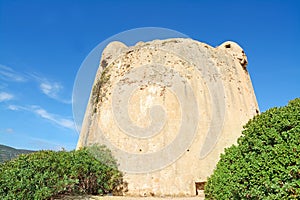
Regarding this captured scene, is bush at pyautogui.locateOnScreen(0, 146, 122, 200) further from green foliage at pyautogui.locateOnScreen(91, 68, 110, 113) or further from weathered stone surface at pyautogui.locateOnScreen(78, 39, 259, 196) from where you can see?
green foliage at pyautogui.locateOnScreen(91, 68, 110, 113)

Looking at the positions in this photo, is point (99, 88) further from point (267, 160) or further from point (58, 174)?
point (267, 160)

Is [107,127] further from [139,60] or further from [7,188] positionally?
[7,188]

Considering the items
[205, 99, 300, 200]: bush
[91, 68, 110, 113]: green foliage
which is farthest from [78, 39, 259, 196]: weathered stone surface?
[205, 99, 300, 200]: bush

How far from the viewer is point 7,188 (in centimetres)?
719

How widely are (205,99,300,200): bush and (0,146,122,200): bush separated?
15.8ft

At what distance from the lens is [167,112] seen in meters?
11.5

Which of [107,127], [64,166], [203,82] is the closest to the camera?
[64,166]

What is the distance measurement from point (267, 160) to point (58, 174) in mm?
6303

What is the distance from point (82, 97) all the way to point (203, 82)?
18.3 feet

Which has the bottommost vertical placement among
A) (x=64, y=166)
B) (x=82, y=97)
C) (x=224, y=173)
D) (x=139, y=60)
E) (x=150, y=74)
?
(x=224, y=173)

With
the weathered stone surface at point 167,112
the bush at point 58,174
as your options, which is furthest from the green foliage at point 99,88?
the bush at point 58,174

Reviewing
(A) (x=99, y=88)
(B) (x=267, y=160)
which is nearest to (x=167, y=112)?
(A) (x=99, y=88)

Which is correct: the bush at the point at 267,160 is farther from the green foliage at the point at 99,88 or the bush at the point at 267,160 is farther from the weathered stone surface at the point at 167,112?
the green foliage at the point at 99,88

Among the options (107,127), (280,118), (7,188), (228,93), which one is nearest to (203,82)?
(228,93)
